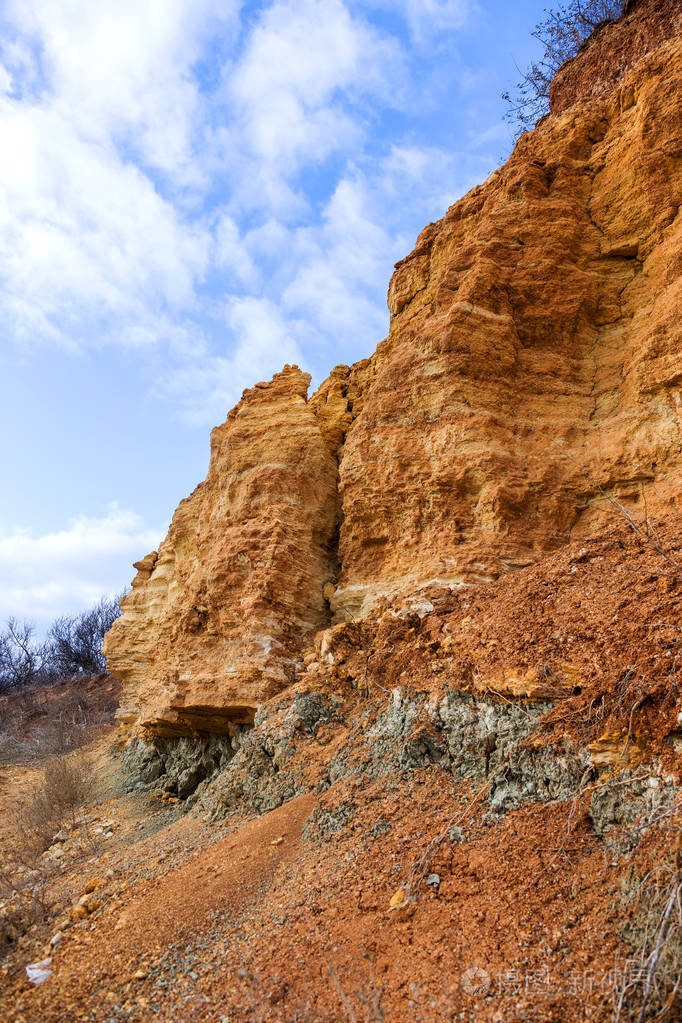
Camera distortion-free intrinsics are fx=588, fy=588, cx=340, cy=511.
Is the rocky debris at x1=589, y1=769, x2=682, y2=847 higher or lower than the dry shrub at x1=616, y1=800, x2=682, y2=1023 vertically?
higher

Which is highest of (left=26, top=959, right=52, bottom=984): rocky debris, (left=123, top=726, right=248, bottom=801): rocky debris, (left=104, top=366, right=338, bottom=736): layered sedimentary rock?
(left=104, top=366, right=338, bottom=736): layered sedimentary rock

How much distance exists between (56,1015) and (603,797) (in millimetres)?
3097

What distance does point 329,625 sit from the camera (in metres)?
7.26

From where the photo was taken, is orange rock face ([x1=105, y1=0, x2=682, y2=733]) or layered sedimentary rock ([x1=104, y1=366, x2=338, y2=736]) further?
layered sedimentary rock ([x1=104, y1=366, x2=338, y2=736])

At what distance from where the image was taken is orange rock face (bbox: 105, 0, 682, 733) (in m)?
5.68

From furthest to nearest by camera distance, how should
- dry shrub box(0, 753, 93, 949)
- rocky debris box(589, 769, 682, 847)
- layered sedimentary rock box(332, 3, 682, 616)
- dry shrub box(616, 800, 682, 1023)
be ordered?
1. layered sedimentary rock box(332, 3, 682, 616)
2. dry shrub box(0, 753, 93, 949)
3. rocky debris box(589, 769, 682, 847)
4. dry shrub box(616, 800, 682, 1023)

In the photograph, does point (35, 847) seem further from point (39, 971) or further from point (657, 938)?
point (657, 938)

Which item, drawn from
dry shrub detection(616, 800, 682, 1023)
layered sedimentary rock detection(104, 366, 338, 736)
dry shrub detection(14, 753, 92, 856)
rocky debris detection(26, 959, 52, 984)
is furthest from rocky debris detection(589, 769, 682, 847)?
dry shrub detection(14, 753, 92, 856)

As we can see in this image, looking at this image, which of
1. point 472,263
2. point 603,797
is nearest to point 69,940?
point 603,797

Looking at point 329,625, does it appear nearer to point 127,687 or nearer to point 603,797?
point 603,797

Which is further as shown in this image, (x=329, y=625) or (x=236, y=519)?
(x=236, y=519)

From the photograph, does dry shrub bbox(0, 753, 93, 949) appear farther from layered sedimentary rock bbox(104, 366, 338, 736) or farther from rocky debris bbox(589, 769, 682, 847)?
rocky debris bbox(589, 769, 682, 847)

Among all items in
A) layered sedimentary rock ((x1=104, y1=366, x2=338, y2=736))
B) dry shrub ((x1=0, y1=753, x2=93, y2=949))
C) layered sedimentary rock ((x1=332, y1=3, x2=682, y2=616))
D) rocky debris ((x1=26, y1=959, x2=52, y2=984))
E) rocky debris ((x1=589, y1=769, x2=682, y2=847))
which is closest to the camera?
rocky debris ((x1=589, y1=769, x2=682, y2=847))

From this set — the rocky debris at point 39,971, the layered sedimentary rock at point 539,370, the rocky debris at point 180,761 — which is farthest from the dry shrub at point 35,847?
the layered sedimentary rock at point 539,370
